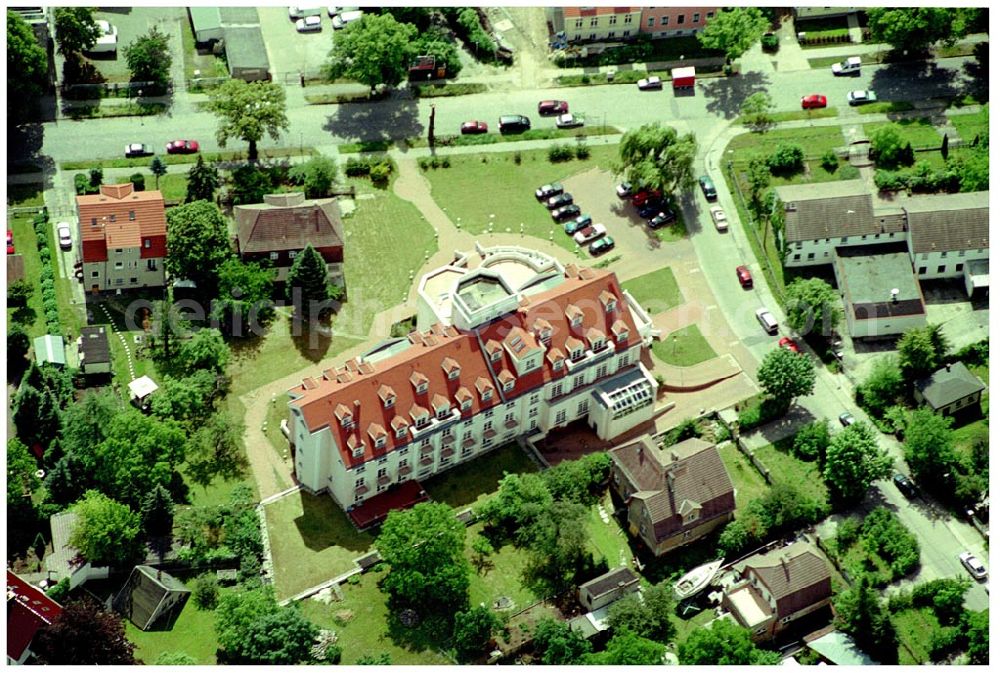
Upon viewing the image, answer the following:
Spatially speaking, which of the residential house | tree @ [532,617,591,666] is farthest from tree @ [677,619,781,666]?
the residential house

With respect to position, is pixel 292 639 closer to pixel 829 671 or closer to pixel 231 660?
pixel 231 660

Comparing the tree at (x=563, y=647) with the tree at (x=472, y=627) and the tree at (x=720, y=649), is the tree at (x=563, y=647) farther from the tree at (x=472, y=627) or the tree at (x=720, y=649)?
the tree at (x=720, y=649)

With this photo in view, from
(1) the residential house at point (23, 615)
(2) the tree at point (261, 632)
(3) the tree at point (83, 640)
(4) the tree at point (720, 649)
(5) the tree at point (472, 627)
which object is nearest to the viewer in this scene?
(3) the tree at point (83, 640)

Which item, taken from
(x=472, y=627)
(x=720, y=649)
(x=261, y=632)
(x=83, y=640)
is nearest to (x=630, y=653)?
(x=720, y=649)

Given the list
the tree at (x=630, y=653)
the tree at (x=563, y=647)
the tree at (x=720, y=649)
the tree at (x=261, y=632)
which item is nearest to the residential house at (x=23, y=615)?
the tree at (x=261, y=632)

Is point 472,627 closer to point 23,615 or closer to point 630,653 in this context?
point 630,653

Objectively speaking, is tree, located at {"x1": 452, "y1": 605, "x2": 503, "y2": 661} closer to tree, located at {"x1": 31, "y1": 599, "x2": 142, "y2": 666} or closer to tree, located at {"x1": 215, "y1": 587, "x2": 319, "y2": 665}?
tree, located at {"x1": 215, "y1": 587, "x2": 319, "y2": 665}
